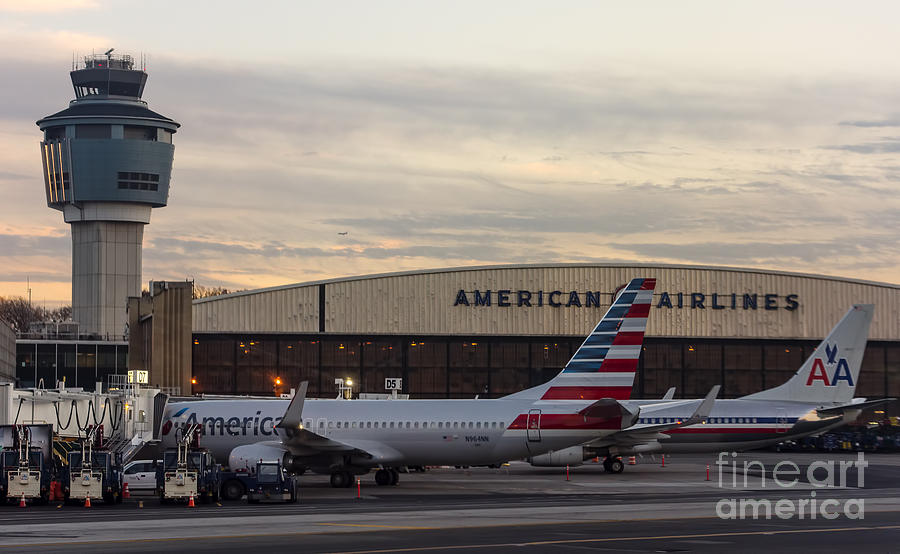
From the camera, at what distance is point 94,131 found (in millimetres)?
158125

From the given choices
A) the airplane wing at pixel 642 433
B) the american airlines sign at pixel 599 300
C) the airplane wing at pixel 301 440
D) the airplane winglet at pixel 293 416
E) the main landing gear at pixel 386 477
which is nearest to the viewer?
the airplane winglet at pixel 293 416

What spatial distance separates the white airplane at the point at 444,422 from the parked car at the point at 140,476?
13.1 feet

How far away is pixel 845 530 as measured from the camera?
1088 inches

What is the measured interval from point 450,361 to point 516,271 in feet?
27.9

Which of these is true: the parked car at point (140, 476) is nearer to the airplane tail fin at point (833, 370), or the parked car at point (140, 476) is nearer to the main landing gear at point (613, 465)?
the main landing gear at point (613, 465)

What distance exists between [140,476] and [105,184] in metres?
121

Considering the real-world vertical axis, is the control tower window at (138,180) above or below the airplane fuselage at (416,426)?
above

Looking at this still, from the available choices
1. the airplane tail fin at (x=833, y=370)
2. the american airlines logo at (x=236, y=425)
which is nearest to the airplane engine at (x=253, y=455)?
the american airlines logo at (x=236, y=425)

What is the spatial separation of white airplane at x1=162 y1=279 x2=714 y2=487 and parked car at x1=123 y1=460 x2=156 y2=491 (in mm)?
3979

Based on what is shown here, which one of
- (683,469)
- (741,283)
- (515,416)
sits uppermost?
(741,283)

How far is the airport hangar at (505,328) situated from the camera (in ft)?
278

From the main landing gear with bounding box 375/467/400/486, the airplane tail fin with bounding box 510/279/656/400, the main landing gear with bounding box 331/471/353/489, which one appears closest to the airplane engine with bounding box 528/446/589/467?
the main landing gear with bounding box 375/467/400/486

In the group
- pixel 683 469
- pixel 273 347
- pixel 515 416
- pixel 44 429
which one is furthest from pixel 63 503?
pixel 273 347

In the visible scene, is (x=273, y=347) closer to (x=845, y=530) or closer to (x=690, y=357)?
(x=690, y=357)
